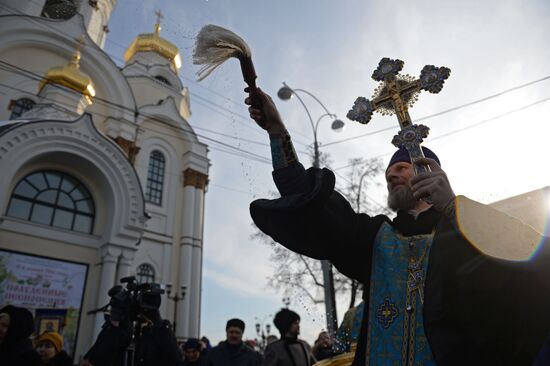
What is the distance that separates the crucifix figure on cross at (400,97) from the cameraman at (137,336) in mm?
3288

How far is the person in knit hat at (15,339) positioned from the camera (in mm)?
3992

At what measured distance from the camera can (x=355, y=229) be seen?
2.00 meters

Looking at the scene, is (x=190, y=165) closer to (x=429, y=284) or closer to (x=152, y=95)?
(x=152, y=95)

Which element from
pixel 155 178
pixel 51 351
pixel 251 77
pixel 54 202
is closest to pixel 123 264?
pixel 54 202

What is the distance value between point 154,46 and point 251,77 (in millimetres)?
28345

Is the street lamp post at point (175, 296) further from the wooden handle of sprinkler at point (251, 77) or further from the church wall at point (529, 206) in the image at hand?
the wooden handle of sprinkler at point (251, 77)

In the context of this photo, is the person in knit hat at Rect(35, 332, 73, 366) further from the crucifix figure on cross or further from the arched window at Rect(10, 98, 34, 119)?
the arched window at Rect(10, 98, 34, 119)

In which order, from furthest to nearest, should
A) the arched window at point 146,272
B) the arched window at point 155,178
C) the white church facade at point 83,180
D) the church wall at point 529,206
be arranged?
the arched window at point 155,178
the arched window at point 146,272
the white church facade at point 83,180
the church wall at point 529,206

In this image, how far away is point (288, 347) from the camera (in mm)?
5406

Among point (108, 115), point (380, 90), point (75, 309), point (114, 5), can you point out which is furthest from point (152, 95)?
point (380, 90)

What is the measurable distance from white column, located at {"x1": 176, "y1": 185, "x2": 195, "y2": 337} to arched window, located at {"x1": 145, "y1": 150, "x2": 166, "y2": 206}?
1539 mm

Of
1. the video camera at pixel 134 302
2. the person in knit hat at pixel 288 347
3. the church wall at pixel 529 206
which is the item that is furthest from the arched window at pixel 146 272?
the church wall at pixel 529 206

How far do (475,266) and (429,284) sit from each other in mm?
166

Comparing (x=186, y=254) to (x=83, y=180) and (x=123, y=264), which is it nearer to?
(x=123, y=264)
